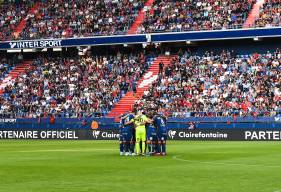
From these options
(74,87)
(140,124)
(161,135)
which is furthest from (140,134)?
(74,87)

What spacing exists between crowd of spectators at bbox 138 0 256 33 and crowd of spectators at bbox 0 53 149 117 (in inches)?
153

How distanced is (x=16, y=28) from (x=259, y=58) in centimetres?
2737

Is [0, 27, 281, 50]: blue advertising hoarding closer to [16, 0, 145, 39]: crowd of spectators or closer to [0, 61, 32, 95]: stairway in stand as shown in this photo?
[16, 0, 145, 39]: crowd of spectators

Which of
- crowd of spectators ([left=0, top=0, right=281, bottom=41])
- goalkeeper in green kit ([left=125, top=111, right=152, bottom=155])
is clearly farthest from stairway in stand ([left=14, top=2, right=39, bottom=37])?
goalkeeper in green kit ([left=125, top=111, right=152, bottom=155])

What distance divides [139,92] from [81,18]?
12.5 meters

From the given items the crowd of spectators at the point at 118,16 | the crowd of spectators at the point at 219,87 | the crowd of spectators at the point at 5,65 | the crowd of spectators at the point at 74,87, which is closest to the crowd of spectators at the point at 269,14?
the crowd of spectators at the point at 118,16

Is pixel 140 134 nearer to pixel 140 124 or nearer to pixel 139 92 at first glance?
pixel 140 124

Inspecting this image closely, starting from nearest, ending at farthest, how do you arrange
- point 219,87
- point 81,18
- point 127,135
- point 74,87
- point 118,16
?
point 127,135 < point 219,87 < point 74,87 < point 118,16 < point 81,18

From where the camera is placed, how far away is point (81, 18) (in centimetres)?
Result: 7256

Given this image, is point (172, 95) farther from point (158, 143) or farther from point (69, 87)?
point (158, 143)

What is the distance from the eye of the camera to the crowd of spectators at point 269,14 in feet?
204

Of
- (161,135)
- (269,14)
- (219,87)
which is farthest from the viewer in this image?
(269,14)

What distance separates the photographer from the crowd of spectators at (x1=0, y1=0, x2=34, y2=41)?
7662cm

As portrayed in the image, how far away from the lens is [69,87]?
6769 centimetres
